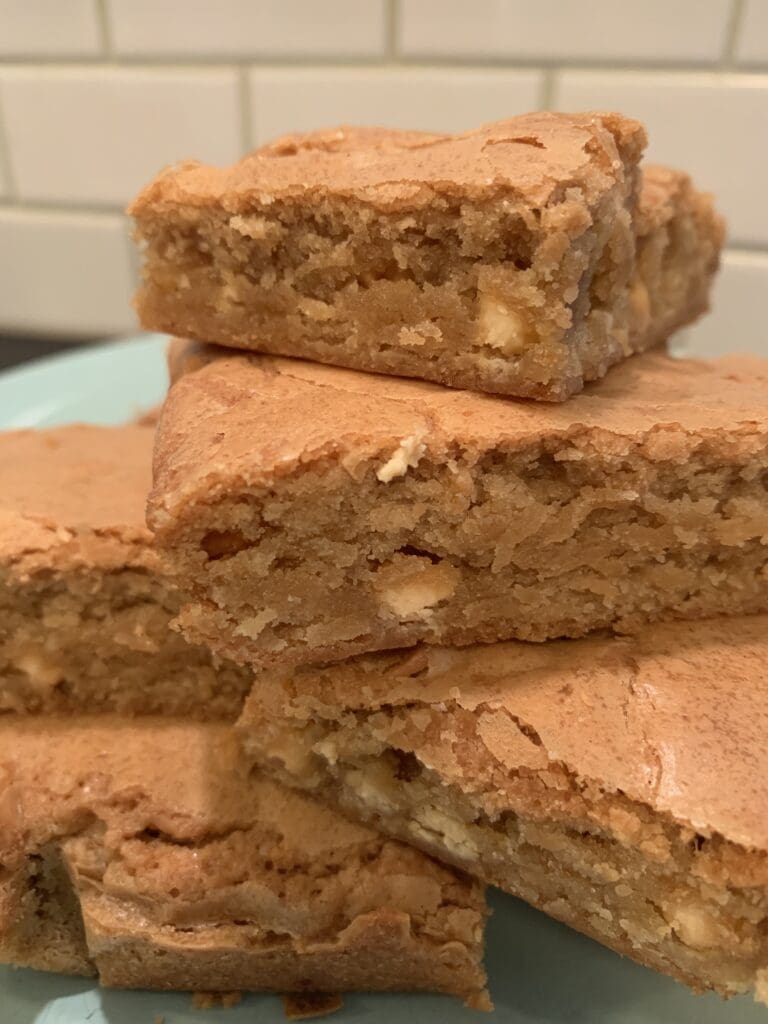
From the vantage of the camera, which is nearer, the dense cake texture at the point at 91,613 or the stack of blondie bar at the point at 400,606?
the stack of blondie bar at the point at 400,606

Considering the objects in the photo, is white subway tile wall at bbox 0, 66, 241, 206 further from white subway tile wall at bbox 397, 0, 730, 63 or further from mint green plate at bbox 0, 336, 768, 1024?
mint green plate at bbox 0, 336, 768, 1024

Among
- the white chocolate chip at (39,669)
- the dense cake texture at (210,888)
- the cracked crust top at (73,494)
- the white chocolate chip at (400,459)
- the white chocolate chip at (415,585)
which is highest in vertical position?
the white chocolate chip at (400,459)

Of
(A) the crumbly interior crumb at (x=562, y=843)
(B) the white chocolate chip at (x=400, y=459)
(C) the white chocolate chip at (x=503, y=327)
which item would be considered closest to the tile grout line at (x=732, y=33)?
(C) the white chocolate chip at (x=503, y=327)

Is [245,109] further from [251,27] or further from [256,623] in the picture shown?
[256,623]

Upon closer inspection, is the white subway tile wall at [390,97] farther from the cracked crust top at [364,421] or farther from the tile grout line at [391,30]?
the cracked crust top at [364,421]

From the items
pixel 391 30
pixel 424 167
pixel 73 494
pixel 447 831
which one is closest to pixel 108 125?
pixel 391 30

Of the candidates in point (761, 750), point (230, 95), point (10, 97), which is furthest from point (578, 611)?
point (10, 97)

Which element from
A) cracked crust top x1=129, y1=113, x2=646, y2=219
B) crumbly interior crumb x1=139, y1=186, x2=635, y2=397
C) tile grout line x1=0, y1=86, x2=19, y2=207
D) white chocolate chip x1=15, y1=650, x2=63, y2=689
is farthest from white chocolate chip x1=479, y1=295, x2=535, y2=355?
tile grout line x1=0, y1=86, x2=19, y2=207

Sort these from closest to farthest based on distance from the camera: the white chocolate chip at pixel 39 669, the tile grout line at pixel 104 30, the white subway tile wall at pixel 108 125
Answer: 1. the white chocolate chip at pixel 39 669
2. the tile grout line at pixel 104 30
3. the white subway tile wall at pixel 108 125
